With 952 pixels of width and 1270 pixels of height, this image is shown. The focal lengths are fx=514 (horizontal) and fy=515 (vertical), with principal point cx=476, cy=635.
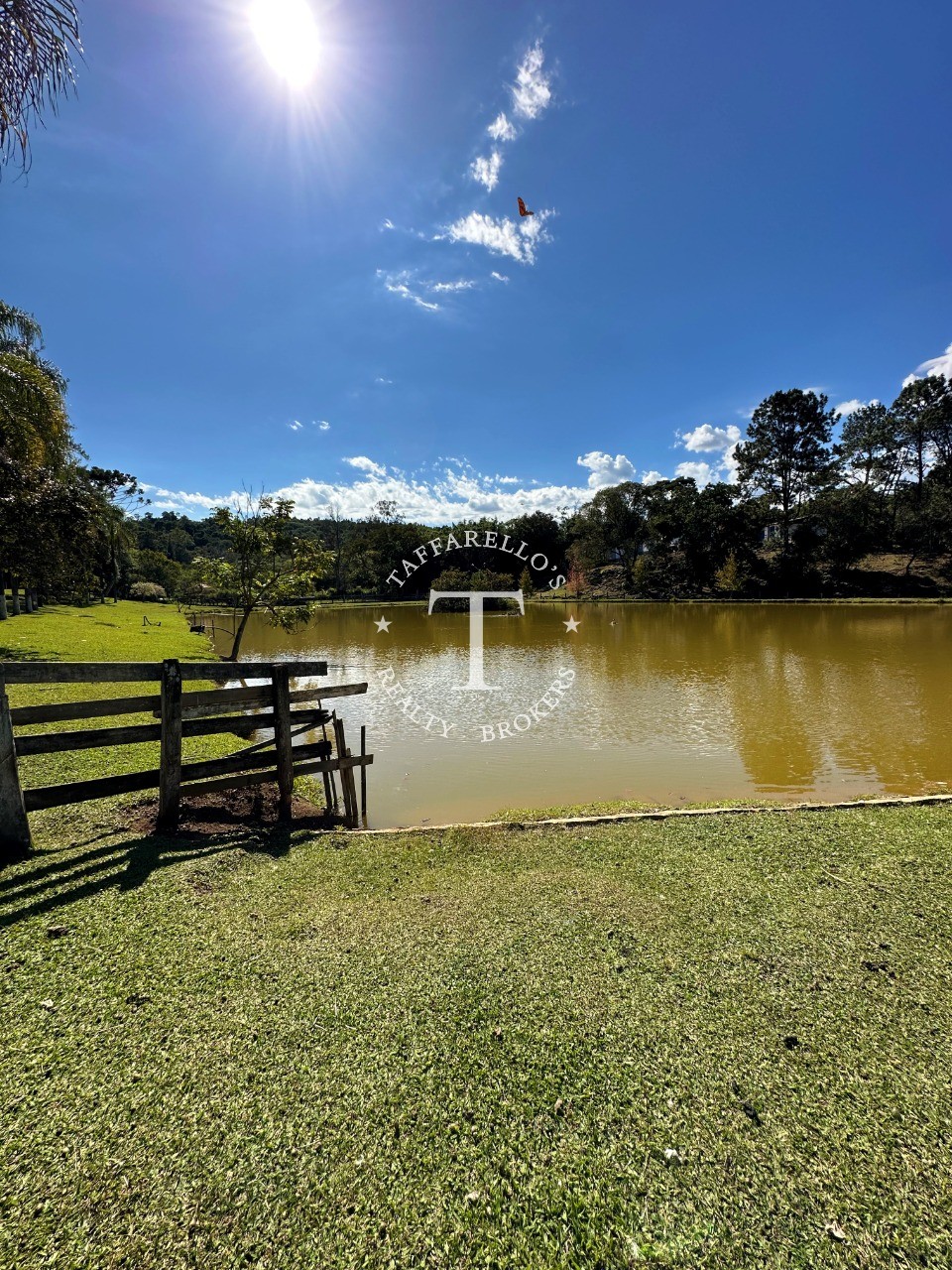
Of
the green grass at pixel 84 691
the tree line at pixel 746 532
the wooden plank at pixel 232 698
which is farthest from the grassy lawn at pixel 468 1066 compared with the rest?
the tree line at pixel 746 532

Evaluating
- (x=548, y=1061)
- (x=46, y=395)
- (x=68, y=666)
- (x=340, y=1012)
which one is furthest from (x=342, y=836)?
(x=46, y=395)

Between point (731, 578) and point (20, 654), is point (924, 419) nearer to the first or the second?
point (731, 578)

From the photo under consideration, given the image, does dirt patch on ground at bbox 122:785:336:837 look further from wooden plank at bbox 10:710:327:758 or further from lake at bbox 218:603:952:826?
lake at bbox 218:603:952:826

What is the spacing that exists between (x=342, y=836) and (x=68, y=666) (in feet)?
9.78

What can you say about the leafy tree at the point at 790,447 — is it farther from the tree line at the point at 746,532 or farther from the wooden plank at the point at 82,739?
the wooden plank at the point at 82,739

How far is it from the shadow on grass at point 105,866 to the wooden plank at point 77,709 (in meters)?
1.12

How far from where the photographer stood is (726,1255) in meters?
1.85

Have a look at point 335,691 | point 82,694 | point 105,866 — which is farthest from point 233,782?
point 82,694

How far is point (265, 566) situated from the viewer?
18.3m

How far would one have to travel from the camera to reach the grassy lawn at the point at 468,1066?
1.91 metres

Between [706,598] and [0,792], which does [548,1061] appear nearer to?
[0,792]

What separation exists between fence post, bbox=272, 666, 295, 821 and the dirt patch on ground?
0.31 meters

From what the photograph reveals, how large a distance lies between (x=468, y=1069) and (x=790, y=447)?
73.3m

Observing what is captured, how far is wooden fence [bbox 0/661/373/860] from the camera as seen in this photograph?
4086mm
